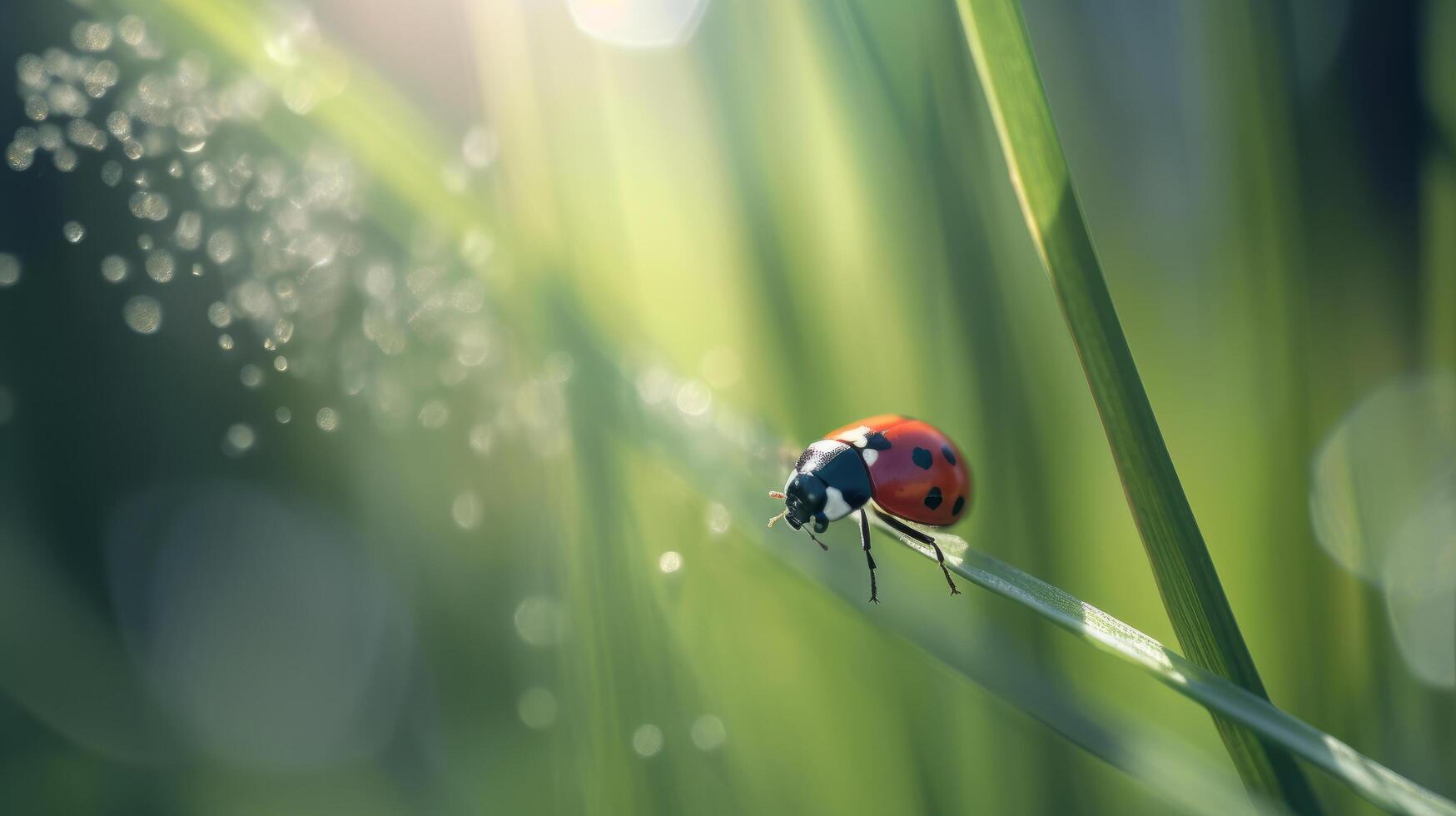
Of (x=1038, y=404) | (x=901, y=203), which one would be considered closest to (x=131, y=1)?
(x=901, y=203)

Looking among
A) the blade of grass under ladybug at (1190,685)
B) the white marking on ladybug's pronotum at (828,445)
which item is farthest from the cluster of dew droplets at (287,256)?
the blade of grass under ladybug at (1190,685)

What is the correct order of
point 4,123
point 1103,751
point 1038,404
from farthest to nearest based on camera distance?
point 4,123 → point 1038,404 → point 1103,751

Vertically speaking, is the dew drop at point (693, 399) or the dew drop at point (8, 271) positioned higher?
the dew drop at point (8, 271)

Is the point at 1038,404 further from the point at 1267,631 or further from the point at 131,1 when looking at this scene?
the point at 131,1

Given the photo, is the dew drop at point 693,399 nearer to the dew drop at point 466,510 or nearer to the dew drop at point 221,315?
the dew drop at point 466,510

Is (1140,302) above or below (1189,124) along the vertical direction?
below

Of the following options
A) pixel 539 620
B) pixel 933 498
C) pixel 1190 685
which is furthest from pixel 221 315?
pixel 1190 685
